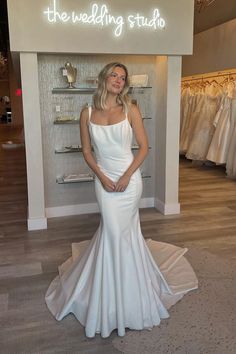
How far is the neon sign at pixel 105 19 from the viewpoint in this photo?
153 inches

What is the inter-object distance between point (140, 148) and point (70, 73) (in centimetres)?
232

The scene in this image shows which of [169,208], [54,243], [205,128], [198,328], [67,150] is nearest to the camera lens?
[198,328]

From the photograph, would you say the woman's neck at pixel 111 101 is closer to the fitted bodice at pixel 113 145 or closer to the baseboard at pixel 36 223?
the fitted bodice at pixel 113 145

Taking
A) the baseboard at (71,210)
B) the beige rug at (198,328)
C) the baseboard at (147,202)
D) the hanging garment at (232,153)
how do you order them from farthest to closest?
1. the hanging garment at (232,153)
2. the baseboard at (147,202)
3. the baseboard at (71,210)
4. the beige rug at (198,328)

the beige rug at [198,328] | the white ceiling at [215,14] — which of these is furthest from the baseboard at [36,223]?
the white ceiling at [215,14]

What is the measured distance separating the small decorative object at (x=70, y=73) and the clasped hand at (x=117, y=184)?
7.90 ft

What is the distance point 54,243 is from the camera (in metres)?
3.83

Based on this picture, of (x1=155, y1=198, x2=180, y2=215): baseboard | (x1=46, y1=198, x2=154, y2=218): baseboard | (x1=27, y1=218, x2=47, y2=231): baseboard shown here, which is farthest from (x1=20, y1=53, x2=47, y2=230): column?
(x1=155, y1=198, x2=180, y2=215): baseboard

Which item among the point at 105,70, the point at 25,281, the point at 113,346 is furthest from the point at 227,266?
the point at 105,70

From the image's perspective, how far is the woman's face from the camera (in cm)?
227

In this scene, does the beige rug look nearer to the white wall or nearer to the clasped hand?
the clasped hand

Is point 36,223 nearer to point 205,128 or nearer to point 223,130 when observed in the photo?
point 223,130

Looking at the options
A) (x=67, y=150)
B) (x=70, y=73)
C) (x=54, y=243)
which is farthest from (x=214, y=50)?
(x=54, y=243)

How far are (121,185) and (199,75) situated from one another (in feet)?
23.1
